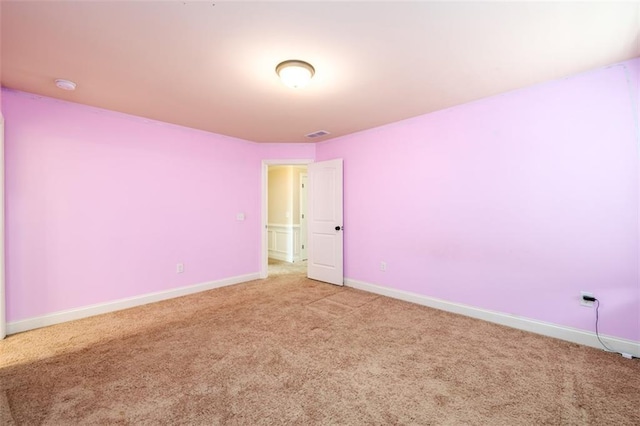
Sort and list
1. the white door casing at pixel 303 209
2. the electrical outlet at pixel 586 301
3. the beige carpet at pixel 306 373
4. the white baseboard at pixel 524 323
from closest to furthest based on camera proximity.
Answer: the beige carpet at pixel 306 373
the white baseboard at pixel 524 323
the electrical outlet at pixel 586 301
the white door casing at pixel 303 209

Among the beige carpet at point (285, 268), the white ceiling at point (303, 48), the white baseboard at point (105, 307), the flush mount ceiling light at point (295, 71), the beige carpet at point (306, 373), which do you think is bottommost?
the beige carpet at point (285, 268)

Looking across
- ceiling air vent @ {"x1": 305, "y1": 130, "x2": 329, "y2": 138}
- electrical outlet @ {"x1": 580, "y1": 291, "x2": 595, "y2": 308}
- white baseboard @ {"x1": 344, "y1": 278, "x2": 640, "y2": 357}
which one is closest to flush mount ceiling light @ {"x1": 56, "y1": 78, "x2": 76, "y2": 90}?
ceiling air vent @ {"x1": 305, "y1": 130, "x2": 329, "y2": 138}

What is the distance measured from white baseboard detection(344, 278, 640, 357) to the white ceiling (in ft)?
8.16

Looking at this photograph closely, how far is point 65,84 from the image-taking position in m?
2.63

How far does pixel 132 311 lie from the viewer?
11.1 ft

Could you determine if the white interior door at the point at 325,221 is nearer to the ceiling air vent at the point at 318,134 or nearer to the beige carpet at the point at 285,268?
the ceiling air vent at the point at 318,134

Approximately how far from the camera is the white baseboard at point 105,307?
9.39ft

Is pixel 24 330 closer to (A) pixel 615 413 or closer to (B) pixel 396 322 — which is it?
(B) pixel 396 322

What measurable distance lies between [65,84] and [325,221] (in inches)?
146

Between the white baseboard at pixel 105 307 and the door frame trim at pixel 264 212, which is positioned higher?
the door frame trim at pixel 264 212

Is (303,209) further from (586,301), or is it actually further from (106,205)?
(586,301)

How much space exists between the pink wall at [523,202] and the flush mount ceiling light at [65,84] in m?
3.70

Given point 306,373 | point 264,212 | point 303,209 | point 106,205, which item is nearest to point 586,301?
point 306,373

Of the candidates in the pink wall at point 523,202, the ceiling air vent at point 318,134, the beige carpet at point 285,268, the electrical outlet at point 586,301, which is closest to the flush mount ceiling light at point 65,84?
the ceiling air vent at point 318,134
